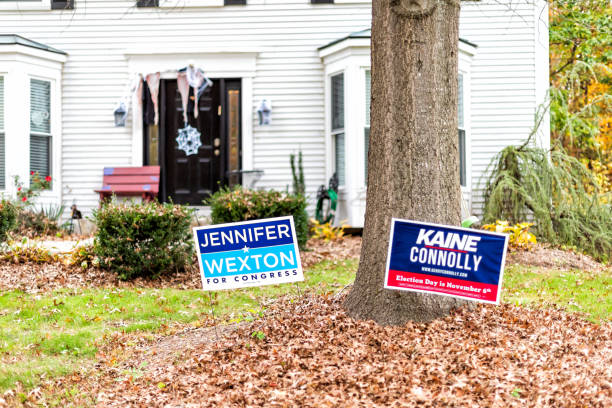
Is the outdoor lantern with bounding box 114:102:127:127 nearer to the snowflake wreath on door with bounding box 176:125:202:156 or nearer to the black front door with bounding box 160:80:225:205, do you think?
the black front door with bounding box 160:80:225:205

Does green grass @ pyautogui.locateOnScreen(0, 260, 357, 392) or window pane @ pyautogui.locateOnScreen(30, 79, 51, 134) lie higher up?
window pane @ pyautogui.locateOnScreen(30, 79, 51, 134)

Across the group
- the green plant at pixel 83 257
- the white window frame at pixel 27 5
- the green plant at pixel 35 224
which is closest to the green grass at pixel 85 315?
the green plant at pixel 83 257

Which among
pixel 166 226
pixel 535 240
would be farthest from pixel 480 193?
pixel 166 226

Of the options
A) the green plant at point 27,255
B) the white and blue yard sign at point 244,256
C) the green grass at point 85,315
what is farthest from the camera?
the green plant at point 27,255

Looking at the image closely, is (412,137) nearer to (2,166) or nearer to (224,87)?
(224,87)

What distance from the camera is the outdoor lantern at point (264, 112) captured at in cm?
1174

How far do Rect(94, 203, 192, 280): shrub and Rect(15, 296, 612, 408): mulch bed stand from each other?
8.92 feet

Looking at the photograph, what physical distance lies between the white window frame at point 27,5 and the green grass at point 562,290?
9.59 metres

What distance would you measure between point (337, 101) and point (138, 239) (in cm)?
532

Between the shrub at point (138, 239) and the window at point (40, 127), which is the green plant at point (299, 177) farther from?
the window at point (40, 127)

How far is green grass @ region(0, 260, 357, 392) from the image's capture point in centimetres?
478

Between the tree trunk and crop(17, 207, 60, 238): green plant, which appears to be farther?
crop(17, 207, 60, 238): green plant

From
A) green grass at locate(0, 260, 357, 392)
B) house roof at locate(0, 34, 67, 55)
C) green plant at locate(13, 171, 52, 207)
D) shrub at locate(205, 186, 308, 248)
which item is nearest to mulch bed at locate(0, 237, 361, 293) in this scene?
green grass at locate(0, 260, 357, 392)

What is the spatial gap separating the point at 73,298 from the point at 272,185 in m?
5.82
